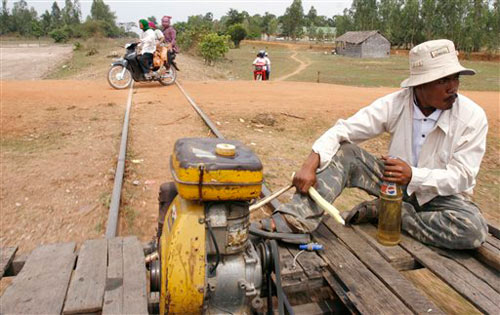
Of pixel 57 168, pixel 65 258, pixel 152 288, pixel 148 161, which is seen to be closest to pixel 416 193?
pixel 152 288

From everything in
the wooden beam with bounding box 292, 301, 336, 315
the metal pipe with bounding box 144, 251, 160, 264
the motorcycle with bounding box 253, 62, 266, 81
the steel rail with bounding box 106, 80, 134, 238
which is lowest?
the wooden beam with bounding box 292, 301, 336, 315

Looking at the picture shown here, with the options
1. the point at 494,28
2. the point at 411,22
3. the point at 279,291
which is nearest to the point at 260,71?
the point at 279,291

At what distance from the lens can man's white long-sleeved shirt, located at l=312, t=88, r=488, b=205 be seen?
2.62 metres

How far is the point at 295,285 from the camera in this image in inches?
92.9

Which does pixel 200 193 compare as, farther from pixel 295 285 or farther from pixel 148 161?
pixel 148 161

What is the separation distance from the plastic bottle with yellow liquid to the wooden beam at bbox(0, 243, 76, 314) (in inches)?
71.5

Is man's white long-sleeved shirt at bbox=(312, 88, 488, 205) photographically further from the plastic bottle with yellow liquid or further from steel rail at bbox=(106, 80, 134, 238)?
steel rail at bbox=(106, 80, 134, 238)

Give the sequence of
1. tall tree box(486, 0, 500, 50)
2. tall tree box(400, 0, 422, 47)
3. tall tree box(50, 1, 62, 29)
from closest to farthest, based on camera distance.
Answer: tall tree box(486, 0, 500, 50)
tall tree box(400, 0, 422, 47)
tall tree box(50, 1, 62, 29)

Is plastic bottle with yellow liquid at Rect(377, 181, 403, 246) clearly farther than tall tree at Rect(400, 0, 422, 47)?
No

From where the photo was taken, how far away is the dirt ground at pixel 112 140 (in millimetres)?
3787

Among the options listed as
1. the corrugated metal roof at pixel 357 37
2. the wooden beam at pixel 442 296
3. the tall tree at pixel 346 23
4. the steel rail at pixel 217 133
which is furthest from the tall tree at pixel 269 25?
the wooden beam at pixel 442 296

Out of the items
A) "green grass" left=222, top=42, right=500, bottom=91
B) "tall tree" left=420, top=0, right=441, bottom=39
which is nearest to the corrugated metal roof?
"tall tree" left=420, top=0, right=441, bottom=39

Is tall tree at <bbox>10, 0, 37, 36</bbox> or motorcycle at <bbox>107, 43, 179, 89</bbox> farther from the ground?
tall tree at <bbox>10, 0, 37, 36</bbox>

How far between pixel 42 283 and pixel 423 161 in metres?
2.31
